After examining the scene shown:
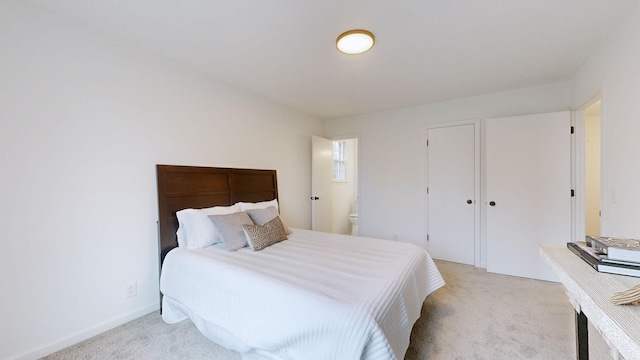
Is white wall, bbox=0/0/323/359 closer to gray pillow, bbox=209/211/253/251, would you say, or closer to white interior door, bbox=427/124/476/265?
gray pillow, bbox=209/211/253/251

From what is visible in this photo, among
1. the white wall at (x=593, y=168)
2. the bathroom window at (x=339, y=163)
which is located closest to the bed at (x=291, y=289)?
the bathroom window at (x=339, y=163)

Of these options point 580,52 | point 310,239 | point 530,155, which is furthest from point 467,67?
point 310,239

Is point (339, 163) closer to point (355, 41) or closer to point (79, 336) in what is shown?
point (355, 41)

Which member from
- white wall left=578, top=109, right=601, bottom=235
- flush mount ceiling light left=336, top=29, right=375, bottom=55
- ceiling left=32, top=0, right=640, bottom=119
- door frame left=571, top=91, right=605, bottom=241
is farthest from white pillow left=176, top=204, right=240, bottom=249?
white wall left=578, top=109, right=601, bottom=235

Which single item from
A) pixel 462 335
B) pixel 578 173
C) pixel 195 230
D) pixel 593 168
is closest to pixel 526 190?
pixel 578 173

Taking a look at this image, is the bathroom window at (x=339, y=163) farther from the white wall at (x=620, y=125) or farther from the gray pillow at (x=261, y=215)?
the white wall at (x=620, y=125)

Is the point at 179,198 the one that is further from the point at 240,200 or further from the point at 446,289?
Result: the point at 446,289

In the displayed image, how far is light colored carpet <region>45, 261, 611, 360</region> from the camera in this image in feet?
5.59

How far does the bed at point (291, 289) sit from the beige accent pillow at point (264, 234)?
54 millimetres

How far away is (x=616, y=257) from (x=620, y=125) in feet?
5.36

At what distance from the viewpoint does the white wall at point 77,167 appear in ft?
5.32

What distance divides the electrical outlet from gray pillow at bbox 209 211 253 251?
0.85 m

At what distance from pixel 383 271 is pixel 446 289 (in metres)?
1.47

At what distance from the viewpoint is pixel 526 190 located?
306cm
